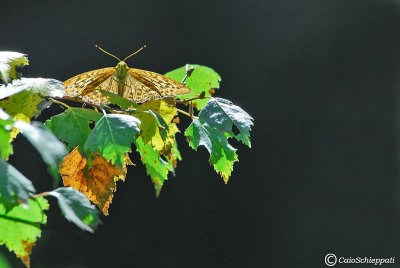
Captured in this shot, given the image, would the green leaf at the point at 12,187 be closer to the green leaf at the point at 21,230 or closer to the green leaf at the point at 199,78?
the green leaf at the point at 21,230

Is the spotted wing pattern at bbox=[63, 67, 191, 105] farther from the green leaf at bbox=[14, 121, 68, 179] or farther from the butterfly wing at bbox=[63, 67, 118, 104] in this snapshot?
the green leaf at bbox=[14, 121, 68, 179]

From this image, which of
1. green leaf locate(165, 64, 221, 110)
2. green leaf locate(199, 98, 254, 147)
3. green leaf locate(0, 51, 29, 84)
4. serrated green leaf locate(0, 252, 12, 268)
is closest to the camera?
serrated green leaf locate(0, 252, 12, 268)

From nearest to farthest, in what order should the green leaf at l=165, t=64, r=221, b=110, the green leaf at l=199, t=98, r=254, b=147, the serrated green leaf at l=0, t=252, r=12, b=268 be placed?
the serrated green leaf at l=0, t=252, r=12, b=268 < the green leaf at l=199, t=98, r=254, b=147 < the green leaf at l=165, t=64, r=221, b=110

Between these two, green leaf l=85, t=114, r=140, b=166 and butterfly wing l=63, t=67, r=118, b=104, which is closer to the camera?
green leaf l=85, t=114, r=140, b=166

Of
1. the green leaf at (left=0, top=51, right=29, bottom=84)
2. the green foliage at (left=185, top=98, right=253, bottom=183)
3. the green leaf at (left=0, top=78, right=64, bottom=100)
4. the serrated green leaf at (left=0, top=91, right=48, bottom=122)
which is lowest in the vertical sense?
the green foliage at (left=185, top=98, right=253, bottom=183)

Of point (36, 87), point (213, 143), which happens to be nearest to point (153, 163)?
point (213, 143)

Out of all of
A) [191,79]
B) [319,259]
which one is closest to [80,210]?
[191,79]

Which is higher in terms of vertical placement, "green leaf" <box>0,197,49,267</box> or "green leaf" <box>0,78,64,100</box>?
"green leaf" <box>0,78,64,100</box>

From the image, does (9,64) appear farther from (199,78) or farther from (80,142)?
(199,78)

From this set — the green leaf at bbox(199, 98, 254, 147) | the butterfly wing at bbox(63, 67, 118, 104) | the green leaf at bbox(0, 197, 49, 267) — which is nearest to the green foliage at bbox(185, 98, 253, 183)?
the green leaf at bbox(199, 98, 254, 147)
